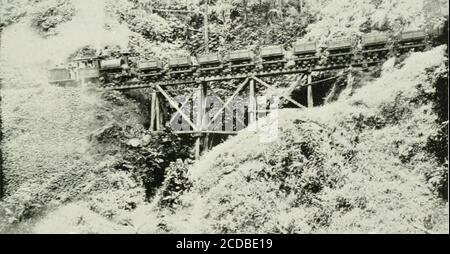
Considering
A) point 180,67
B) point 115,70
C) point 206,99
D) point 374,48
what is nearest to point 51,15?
point 115,70

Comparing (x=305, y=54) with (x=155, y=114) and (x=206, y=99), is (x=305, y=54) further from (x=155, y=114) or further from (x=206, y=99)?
(x=155, y=114)

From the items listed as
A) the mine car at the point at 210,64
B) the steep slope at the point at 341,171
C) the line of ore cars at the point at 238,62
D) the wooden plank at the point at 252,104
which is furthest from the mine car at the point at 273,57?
the steep slope at the point at 341,171

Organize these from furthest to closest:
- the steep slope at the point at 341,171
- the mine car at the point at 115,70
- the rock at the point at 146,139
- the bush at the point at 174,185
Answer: the mine car at the point at 115,70, the rock at the point at 146,139, the bush at the point at 174,185, the steep slope at the point at 341,171

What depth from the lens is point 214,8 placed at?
47.9 ft

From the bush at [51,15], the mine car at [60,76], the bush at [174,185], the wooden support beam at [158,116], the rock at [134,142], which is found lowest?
the bush at [174,185]

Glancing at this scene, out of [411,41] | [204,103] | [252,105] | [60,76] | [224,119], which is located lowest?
[224,119]

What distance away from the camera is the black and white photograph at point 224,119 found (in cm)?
1045

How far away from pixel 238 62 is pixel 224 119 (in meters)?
1.56

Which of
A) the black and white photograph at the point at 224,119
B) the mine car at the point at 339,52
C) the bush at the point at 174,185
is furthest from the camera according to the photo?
the mine car at the point at 339,52

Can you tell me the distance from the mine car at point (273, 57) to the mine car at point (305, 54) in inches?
12.9

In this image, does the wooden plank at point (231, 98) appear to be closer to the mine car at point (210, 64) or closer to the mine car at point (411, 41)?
the mine car at point (210, 64)

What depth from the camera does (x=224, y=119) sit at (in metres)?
13.1

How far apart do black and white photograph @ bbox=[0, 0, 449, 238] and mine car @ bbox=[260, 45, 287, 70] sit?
5 cm
